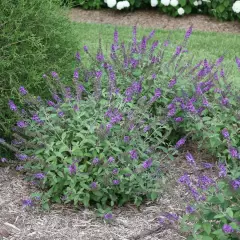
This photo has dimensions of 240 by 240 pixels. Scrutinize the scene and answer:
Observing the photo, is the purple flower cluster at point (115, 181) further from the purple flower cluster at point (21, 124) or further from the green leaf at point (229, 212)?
the green leaf at point (229, 212)

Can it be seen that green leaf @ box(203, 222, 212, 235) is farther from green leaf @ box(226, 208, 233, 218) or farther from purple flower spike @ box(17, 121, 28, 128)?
purple flower spike @ box(17, 121, 28, 128)

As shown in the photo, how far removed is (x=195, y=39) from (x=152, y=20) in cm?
159

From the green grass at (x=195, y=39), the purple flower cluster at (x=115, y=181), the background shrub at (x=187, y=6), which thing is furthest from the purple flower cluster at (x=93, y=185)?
the background shrub at (x=187, y=6)

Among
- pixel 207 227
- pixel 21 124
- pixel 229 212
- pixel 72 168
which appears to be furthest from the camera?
pixel 21 124

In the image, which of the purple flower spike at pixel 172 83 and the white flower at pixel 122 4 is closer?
the purple flower spike at pixel 172 83

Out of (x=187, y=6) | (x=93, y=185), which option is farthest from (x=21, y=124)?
(x=187, y=6)

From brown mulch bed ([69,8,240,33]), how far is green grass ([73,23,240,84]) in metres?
0.46

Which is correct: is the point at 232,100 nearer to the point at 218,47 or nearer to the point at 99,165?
the point at 99,165

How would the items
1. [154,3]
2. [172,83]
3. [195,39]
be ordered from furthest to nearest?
[154,3]
[195,39]
[172,83]

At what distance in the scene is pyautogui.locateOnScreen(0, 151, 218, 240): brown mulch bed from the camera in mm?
3594

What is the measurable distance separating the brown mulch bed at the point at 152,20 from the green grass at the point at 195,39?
0.46 meters

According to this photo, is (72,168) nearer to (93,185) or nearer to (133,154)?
(93,185)

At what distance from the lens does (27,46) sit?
4363 millimetres

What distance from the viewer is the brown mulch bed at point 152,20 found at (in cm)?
1016
